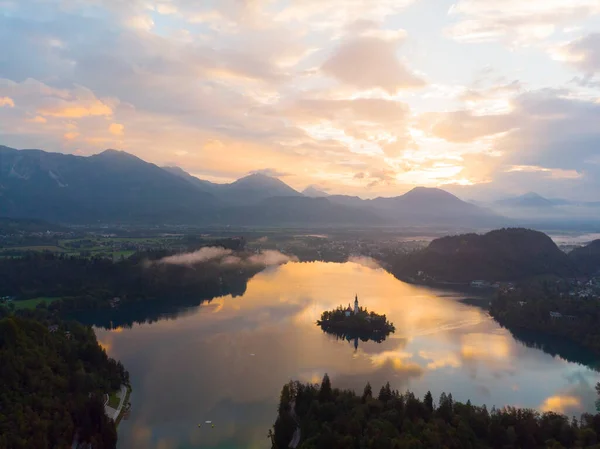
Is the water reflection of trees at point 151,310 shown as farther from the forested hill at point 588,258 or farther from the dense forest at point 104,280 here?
the forested hill at point 588,258

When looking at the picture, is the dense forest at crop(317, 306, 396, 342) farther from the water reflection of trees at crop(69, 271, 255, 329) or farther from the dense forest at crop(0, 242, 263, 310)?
the dense forest at crop(0, 242, 263, 310)

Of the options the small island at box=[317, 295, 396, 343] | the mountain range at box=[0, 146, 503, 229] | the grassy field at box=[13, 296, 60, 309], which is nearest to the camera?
the small island at box=[317, 295, 396, 343]

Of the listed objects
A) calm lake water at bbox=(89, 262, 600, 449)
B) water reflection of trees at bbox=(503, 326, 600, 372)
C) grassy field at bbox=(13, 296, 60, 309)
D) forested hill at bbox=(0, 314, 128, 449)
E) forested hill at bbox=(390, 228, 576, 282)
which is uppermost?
forested hill at bbox=(390, 228, 576, 282)

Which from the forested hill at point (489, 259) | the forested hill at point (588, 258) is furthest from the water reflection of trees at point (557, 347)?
the forested hill at point (588, 258)

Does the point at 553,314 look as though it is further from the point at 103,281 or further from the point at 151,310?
the point at 103,281

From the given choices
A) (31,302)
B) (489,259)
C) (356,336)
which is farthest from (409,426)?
(489,259)

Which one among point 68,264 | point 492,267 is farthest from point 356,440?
point 492,267

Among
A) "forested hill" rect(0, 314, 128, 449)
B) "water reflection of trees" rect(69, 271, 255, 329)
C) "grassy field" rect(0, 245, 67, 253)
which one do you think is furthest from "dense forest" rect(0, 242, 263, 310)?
"forested hill" rect(0, 314, 128, 449)
